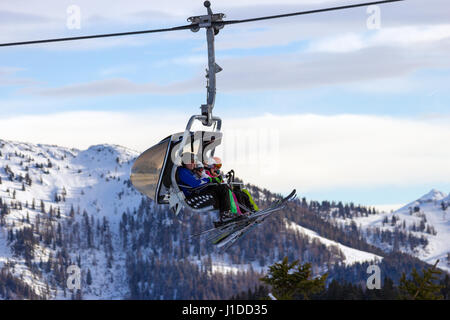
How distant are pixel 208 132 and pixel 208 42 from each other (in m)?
3.73

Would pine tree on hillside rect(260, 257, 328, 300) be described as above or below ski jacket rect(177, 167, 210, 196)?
below

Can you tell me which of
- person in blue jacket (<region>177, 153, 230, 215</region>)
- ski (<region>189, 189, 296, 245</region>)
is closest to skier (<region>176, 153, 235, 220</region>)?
person in blue jacket (<region>177, 153, 230, 215</region>)

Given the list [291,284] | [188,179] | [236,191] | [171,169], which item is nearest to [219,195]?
[236,191]

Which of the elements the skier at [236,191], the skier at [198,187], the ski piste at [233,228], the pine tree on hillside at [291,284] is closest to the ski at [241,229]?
the ski piste at [233,228]

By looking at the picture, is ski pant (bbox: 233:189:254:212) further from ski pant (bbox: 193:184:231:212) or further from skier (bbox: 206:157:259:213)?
ski pant (bbox: 193:184:231:212)

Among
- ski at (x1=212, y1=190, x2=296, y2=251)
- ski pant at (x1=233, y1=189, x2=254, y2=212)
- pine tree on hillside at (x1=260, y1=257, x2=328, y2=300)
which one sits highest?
ski pant at (x1=233, y1=189, x2=254, y2=212)

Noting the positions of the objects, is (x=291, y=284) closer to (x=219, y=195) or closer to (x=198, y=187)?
(x=198, y=187)

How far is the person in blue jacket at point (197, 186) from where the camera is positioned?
2353 cm

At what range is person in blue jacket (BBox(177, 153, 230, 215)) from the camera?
23531 millimetres

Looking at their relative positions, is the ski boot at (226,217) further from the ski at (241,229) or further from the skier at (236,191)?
the skier at (236,191)
